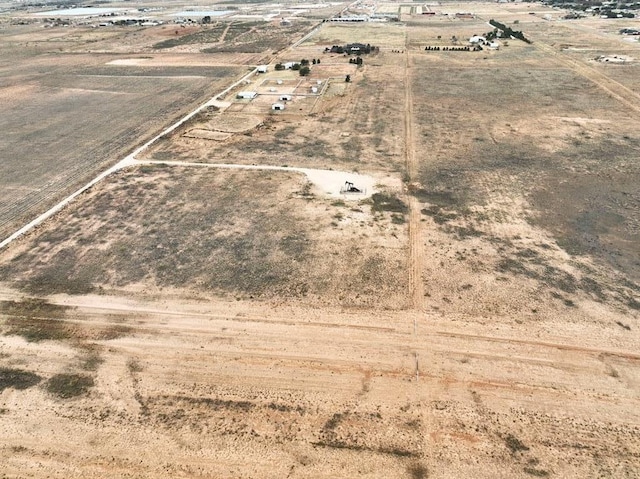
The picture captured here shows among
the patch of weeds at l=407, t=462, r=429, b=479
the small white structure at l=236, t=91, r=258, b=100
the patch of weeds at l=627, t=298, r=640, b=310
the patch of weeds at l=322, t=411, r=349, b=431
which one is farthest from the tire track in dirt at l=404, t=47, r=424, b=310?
the small white structure at l=236, t=91, r=258, b=100

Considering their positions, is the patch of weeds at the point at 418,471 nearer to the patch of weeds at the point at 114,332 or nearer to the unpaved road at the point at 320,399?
the unpaved road at the point at 320,399

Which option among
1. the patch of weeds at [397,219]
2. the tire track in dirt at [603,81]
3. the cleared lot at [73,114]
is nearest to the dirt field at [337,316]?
the patch of weeds at [397,219]

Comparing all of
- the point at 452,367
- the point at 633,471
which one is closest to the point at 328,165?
the point at 452,367

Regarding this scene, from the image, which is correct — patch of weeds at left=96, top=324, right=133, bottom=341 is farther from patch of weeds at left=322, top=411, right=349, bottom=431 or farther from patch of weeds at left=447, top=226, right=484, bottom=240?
patch of weeds at left=447, top=226, right=484, bottom=240

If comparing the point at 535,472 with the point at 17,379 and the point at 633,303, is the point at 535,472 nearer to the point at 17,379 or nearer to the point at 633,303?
the point at 633,303

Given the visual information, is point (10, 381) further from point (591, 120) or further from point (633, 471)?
point (591, 120)
